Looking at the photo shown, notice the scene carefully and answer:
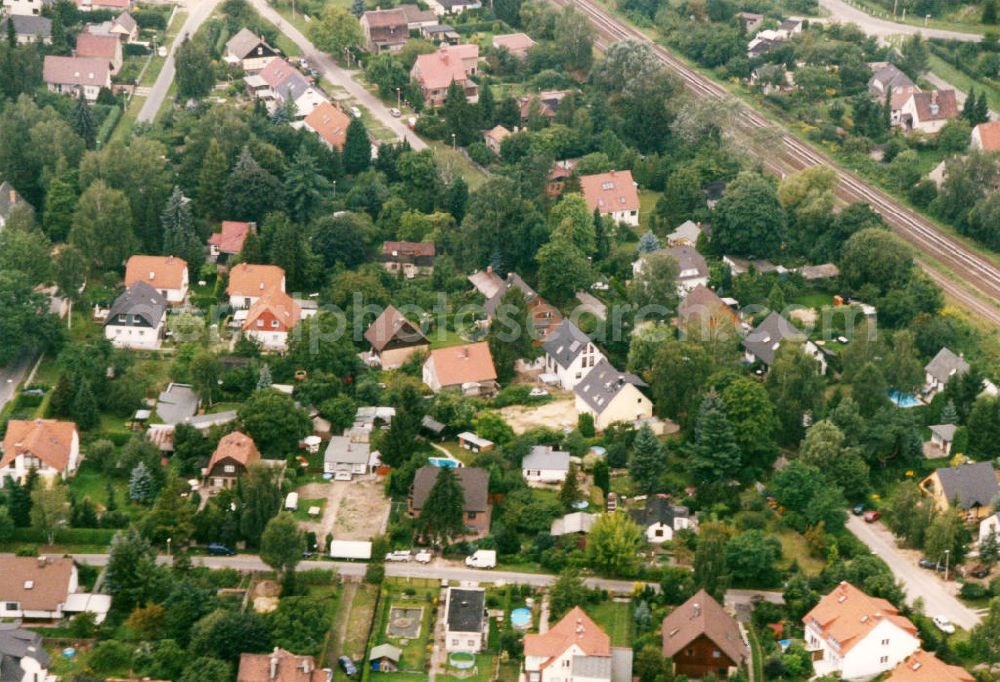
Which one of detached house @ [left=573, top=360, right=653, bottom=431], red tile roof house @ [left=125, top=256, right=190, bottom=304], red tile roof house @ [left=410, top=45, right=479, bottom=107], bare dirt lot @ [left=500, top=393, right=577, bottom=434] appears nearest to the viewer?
detached house @ [left=573, top=360, right=653, bottom=431]

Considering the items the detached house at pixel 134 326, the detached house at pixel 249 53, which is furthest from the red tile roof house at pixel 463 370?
the detached house at pixel 249 53

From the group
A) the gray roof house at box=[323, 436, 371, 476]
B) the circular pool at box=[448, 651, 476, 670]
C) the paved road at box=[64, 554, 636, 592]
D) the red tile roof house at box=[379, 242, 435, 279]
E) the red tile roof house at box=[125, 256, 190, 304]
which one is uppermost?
the circular pool at box=[448, 651, 476, 670]

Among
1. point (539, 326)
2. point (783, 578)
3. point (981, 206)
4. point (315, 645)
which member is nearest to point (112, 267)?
point (539, 326)

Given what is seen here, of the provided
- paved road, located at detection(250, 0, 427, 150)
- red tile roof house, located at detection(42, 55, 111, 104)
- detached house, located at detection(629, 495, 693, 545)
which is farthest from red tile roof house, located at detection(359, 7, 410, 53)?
detached house, located at detection(629, 495, 693, 545)

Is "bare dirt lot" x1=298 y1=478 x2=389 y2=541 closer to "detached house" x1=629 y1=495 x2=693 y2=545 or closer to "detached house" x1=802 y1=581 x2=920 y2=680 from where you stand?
"detached house" x1=629 y1=495 x2=693 y2=545

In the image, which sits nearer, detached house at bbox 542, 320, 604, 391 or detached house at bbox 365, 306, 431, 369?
detached house at bbox 542, 320, 604, 391

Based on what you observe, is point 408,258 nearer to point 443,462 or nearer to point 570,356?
point 570,356

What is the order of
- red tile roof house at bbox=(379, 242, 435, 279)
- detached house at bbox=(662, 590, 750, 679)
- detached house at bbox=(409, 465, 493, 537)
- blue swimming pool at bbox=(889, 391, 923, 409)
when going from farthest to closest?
red tile roof house at bbox=(379, 242, 435, 279)
blue swimming pool at bbox=(889, 391, 923, 409)
detached house at bbox=(409, 465, 493, 537)
detached house at bbox=(662, 590, 750, 679)

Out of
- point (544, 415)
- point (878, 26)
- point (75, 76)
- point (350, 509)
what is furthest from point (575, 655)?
point (878, 26)
